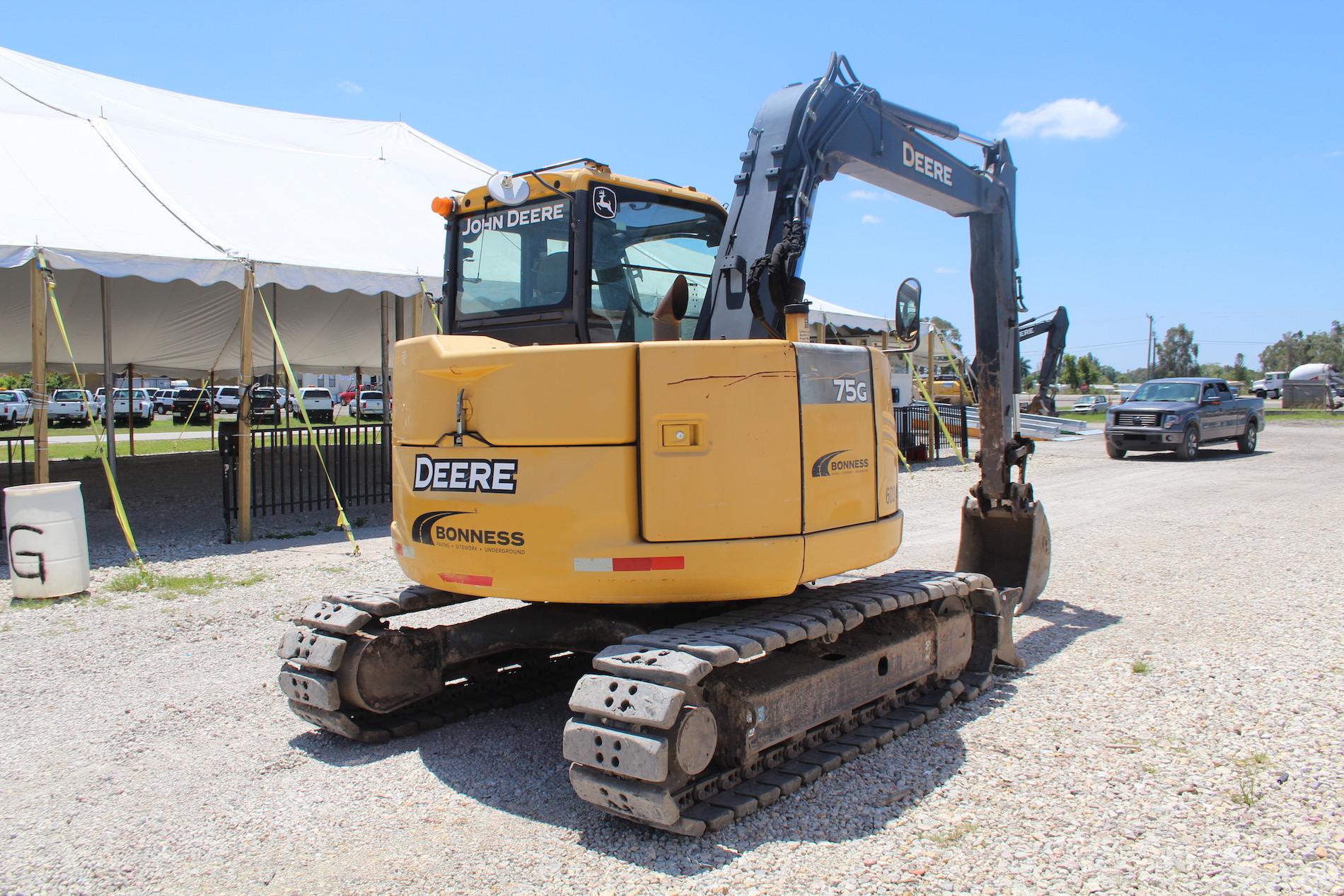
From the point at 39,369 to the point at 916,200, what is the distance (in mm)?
8423

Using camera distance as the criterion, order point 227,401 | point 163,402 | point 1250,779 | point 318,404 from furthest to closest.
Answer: point 163,402 → point 227,401 → point 318,404 → point 1250,779

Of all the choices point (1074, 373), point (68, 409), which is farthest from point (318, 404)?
point (1074, 373)

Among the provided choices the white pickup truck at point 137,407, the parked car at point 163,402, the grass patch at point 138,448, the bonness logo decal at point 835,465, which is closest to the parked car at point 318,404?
the white pickup truck at point 137,407

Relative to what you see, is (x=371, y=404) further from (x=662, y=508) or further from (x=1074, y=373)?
(x=1074, y=373)

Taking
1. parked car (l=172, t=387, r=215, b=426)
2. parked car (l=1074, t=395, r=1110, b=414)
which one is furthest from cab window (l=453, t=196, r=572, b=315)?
parked car (l=1074, t=395, r=1110, b=414)

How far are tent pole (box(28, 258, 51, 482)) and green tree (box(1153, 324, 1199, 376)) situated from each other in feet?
281

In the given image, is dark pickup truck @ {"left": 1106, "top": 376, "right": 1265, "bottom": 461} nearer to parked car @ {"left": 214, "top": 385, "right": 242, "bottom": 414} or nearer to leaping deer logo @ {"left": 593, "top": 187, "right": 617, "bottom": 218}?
leaping deer logo @ {"left": 593, "top": 187, "right": 617, "bottom": 218}

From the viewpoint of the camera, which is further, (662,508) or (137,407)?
(137,407)

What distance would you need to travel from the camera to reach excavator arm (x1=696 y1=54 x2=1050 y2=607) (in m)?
4.89

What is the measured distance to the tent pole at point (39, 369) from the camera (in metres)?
9.19

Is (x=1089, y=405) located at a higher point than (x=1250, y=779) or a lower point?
higher

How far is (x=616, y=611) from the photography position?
489cm

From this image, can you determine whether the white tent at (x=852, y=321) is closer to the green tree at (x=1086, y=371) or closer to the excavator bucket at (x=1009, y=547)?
the excavator bucket at (x=1009, y=547)

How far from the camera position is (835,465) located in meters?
4.46
